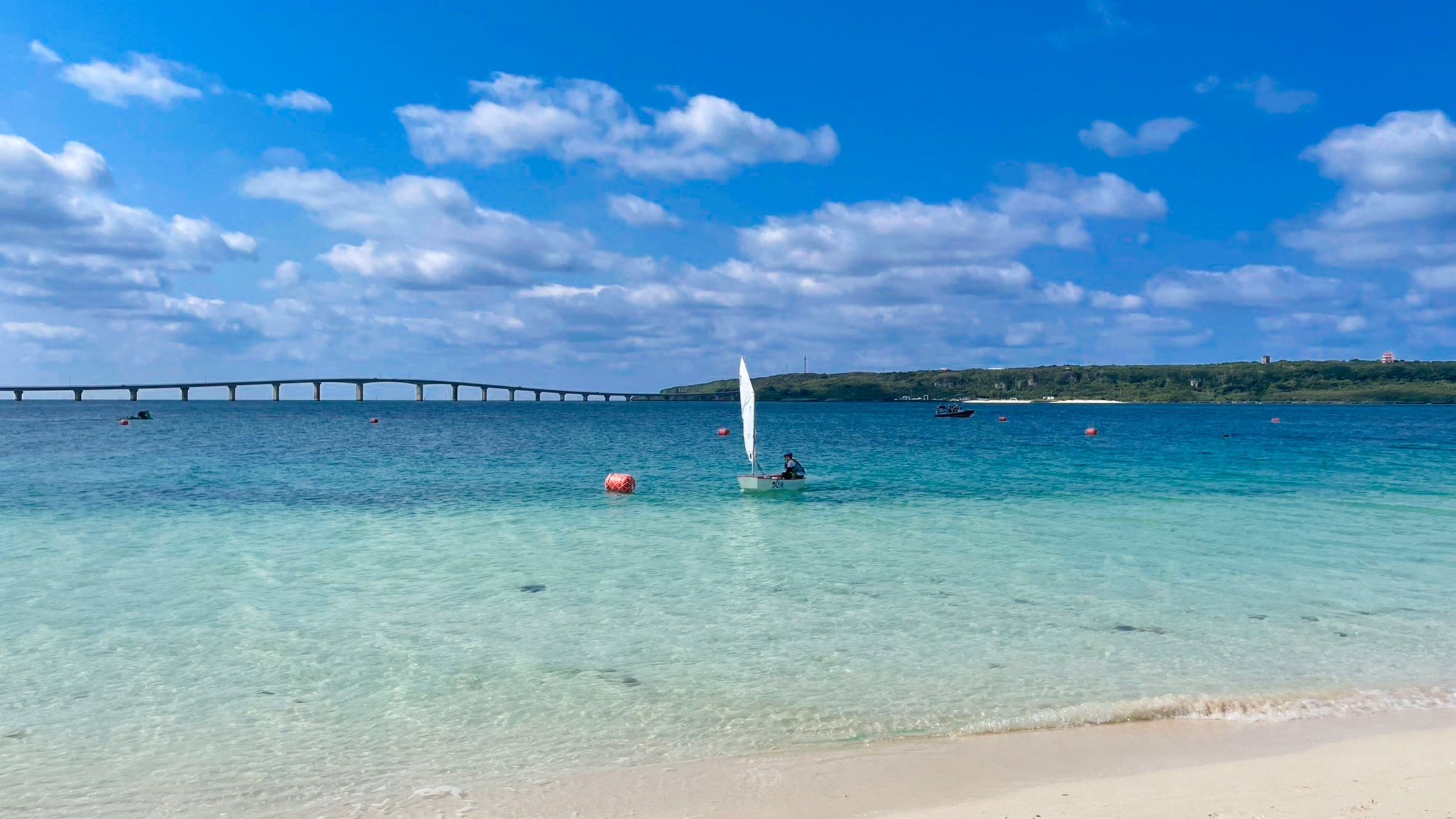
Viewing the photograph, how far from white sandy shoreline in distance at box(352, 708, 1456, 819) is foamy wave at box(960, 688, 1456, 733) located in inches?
11.8

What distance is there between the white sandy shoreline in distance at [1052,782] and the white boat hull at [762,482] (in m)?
26.7

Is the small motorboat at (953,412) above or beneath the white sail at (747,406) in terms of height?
beneath

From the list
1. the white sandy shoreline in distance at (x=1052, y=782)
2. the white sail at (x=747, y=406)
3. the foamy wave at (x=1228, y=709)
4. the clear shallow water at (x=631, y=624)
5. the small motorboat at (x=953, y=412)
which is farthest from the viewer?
the small motorboat at (x=953, y=412)

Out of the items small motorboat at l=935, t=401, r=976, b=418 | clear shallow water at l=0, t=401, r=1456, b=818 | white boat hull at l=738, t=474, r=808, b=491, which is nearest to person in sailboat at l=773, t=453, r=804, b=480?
white boat hull at l=738, t=474, r=808, b=491

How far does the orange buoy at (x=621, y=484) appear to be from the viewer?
121 feet

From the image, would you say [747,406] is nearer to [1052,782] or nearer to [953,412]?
[1052,782]

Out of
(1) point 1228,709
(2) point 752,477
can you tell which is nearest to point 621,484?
(2) point 752,477

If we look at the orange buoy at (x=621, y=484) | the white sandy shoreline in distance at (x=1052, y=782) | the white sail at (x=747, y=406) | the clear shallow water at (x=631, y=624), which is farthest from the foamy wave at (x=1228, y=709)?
the orange buoy at (x=621, y=484)

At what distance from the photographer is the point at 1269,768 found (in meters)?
9.18

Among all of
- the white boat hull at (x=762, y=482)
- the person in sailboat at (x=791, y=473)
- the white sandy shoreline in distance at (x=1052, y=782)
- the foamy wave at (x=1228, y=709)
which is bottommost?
the foamy wave at (x=1228, y=709)

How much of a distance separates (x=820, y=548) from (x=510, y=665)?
40.3 feet

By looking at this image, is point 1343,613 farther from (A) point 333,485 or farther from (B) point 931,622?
(A) point 333,485

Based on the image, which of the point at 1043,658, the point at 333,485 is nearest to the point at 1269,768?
the point at 1043,658

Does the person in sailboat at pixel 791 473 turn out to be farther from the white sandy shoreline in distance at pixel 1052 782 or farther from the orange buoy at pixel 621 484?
the white sandy shoreline in distance at pixel 1052 782
